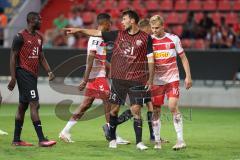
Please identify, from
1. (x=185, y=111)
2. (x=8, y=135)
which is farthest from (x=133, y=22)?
(x=185, y=111)

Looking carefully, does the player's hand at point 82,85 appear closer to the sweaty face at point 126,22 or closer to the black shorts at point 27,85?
the black shorts at point 27,85

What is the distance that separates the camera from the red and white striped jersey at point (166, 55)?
42.4ft

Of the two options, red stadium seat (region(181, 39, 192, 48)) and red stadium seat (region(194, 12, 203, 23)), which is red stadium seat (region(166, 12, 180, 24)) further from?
red stadium seat (region(181, 39, 192, 48))

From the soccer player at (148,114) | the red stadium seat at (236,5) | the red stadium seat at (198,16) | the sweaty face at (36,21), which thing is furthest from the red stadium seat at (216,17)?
the sweaty face at (36,21)

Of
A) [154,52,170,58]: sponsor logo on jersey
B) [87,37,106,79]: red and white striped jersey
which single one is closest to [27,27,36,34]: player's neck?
[87,37,106,79]: red and white striped jersey

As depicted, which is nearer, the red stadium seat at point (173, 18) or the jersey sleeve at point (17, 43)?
the jersey sleeve at point (17, 43)

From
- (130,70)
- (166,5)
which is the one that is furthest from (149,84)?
(166,5)

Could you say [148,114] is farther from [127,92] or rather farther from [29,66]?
[29,66]

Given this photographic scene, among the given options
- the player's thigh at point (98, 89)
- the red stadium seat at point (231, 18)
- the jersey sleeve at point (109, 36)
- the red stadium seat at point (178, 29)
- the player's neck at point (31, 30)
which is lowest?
the player's thigh at point (98, 89)

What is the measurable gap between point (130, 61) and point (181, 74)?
10513 mm

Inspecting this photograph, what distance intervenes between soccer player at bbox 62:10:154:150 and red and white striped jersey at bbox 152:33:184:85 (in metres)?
0.32

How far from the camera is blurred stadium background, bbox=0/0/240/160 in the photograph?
12.7 m

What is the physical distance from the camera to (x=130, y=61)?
497 inches

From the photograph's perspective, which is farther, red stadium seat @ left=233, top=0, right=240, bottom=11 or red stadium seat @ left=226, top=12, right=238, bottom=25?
red stadium seat @ left=233, top=0, right=240, bottom=11
